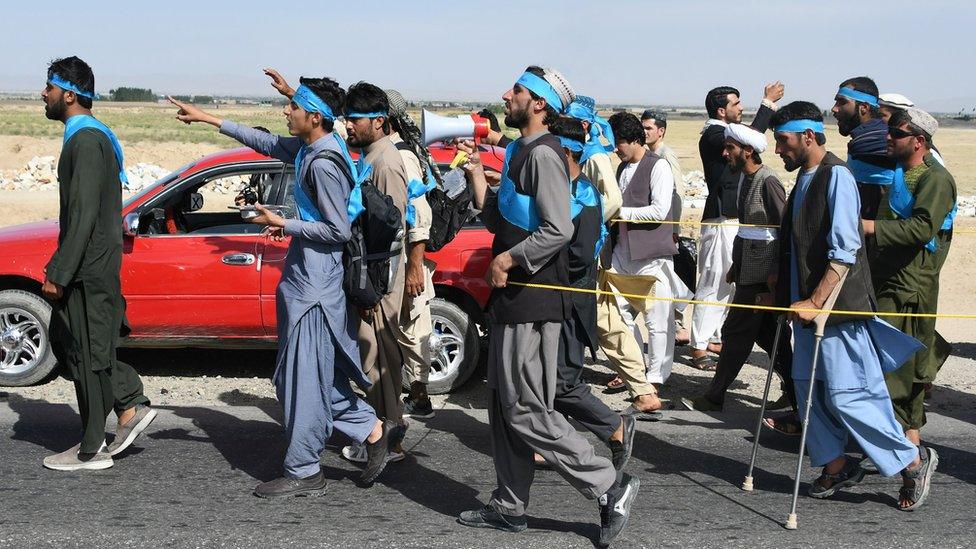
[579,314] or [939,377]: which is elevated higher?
[579,314]

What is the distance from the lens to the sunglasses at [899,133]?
5660mm

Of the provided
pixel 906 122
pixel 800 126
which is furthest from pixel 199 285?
pixel 906 122

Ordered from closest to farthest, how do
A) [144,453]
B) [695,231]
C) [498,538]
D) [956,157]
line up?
[498,538]
[144,453]
[695,231]
[956,157]

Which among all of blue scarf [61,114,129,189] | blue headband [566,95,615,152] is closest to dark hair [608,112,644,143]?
blue headband [566,95,615,152]

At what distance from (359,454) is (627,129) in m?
3.10

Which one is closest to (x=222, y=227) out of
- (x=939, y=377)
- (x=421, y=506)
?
(x=421, y=506)

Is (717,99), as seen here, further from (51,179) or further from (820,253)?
(51,179)

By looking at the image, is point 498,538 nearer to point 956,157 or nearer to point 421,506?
point 421,506

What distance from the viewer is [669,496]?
17.9ft

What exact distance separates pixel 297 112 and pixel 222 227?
2785mm

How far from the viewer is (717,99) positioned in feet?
28.6

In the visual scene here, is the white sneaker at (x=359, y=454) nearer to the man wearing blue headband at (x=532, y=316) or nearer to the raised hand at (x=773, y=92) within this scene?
the man wearing blue headband at (x=532, y=316)

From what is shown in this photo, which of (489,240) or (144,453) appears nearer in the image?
(144,453)

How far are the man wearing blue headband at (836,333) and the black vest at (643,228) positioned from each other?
2.28 m
